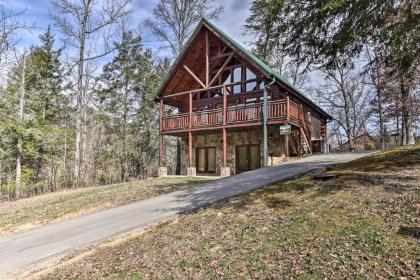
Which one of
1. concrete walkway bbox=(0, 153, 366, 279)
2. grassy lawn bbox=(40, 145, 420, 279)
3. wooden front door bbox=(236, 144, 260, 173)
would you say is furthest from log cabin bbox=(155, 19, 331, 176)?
grassy lawn bbox=(40, 145, 420, 279)

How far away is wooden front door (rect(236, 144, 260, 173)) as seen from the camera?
16.9 meters

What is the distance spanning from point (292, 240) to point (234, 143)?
13312 mm

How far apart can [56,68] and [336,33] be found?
78.4 ft

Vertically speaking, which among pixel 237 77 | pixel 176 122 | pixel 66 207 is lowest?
pixel 66 207

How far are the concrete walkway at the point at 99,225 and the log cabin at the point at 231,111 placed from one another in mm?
5310

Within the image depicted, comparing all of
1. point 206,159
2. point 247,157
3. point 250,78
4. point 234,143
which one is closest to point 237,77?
point 250,78

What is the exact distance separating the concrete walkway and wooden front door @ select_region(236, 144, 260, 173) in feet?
20.9

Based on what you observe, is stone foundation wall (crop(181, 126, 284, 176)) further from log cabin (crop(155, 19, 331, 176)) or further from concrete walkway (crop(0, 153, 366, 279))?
concrete walkway (crop(0, 153, 366, 279))

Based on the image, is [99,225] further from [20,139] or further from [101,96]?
[101,96]

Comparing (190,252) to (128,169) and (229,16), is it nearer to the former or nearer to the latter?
(128,169)

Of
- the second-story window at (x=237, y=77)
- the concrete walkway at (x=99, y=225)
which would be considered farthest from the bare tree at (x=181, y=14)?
the concrete walkway at (x=99, y=225)

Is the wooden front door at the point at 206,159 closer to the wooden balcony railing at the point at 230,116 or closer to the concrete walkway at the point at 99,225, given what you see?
Answer: the wooden balcony railing at the point at 230,116

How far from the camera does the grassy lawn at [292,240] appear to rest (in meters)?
3.69

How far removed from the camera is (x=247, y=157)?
56.6 feet
